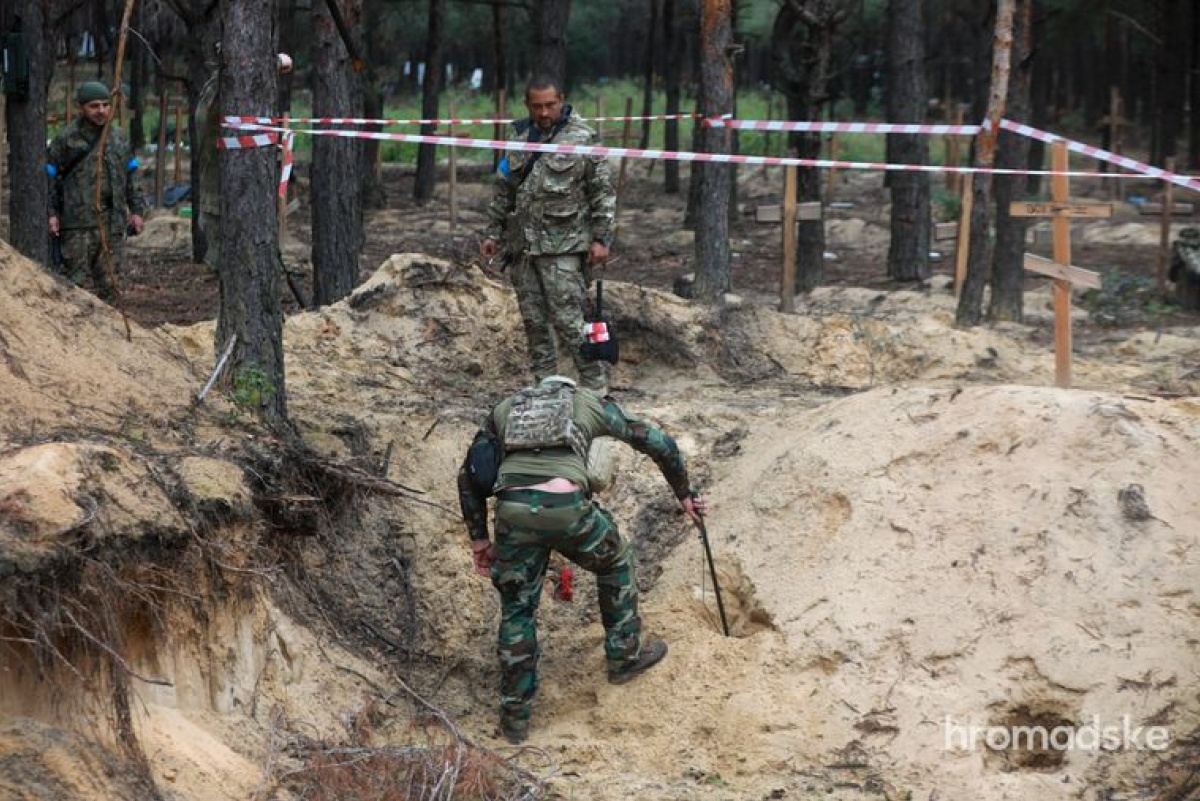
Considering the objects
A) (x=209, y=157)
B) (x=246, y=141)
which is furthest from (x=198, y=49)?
(x=246, y=141)

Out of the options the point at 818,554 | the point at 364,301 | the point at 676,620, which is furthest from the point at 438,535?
the point at 364,301

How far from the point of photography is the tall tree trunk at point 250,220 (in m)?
7.41

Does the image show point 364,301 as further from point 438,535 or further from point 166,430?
point 166,430

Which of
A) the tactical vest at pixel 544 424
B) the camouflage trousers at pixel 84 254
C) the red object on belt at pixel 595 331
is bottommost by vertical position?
the tactical vest at pixel 544 424

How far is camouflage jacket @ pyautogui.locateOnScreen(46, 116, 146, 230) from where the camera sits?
10.5 metres

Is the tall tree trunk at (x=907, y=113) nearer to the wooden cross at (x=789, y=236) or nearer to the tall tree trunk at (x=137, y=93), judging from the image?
the wooden cross at (x=789, y=236)

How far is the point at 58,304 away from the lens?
7.04m

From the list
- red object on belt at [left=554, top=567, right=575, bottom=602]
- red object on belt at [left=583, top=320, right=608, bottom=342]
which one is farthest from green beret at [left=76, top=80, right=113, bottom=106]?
red object on belt at [left=554, top=567, right=575, bottom=602]

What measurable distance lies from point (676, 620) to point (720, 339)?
4.10 meters

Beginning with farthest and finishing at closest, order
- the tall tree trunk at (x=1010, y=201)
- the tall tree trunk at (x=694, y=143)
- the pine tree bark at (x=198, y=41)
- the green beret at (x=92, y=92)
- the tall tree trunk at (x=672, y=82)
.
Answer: the tall tree trunk at (x=672, y=82) < the tall tree trunk at (x=694, y=143) < the pine tree bark at (x=198, y=41) < the tall tree trunk at (x=1010, y=201) < the green beret at (x=92, y=92)

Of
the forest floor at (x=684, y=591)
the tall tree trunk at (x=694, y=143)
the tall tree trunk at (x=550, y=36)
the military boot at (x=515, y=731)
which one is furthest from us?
the tall tree trunk at (x=550, y=36)

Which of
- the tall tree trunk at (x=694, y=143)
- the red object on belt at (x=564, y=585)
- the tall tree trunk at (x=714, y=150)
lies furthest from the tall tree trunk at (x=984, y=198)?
the red object on belt at (x=564, y=585)

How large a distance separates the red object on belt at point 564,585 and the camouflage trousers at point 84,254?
449 centimetres

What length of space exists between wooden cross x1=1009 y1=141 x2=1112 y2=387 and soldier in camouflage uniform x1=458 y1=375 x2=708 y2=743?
9.18 ft
